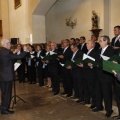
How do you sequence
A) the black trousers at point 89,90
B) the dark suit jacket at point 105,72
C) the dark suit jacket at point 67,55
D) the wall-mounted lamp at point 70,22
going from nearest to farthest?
the dark suit jacket at point 105,72 → the black trousers at point 89,90 → the dark suit jacket at point 67,55 → the wall-mounted lamp at point 70,22

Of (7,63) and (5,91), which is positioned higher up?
(7,63)

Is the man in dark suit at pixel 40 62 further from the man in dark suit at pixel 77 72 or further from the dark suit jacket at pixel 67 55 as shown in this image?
the man in dark suit at pixel 77 72

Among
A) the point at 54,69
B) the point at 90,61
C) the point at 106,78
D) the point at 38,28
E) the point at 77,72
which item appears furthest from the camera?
the point at 38,28

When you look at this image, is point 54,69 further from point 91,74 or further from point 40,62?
point 91,74

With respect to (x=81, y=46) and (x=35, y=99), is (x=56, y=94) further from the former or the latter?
(x=81, y=46)

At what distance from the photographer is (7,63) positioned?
5043 millimetres

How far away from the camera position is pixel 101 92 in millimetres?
5000

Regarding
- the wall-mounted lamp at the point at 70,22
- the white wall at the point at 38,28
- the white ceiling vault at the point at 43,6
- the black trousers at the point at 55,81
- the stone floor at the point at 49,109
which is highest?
the white ceiling vault at the point at 43,6

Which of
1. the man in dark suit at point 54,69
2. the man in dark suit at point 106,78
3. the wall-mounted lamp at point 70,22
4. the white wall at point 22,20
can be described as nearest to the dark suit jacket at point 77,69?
the man in dark suit at point 106,78

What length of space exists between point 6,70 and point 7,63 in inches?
6.1

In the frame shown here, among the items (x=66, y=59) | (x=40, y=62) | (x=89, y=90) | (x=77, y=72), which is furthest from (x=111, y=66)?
(x=40, y=62)

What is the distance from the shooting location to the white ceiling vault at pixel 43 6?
9.77 m

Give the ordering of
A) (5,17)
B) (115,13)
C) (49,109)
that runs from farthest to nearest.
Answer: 1. (5,17)
2. (115,13)
3. (49,109)

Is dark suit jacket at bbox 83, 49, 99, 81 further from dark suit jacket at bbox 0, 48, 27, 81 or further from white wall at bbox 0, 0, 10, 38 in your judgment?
white wall at bbox 0, 0, 10, 38
